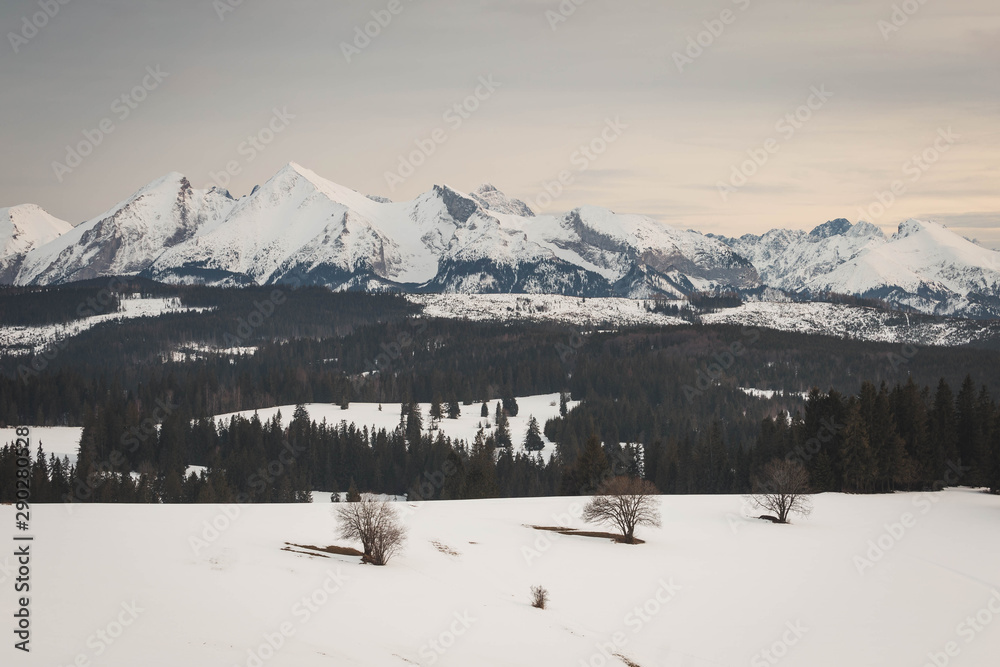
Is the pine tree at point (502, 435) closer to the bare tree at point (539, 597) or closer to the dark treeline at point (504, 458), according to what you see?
the dark treeline at point (504, 458)

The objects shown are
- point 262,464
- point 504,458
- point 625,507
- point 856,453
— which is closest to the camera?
point 625,507

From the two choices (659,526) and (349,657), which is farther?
(659,526)

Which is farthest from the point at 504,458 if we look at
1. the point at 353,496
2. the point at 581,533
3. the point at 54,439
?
the point at 54,439

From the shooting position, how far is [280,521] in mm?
63719

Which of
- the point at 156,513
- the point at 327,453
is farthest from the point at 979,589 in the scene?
the point at 327,453

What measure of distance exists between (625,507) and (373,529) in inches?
958

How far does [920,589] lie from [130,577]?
49.9 meters

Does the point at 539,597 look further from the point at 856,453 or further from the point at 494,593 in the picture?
the point at 856,453

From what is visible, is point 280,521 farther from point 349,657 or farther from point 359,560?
point 349,657

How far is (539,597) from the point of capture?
48.8 m

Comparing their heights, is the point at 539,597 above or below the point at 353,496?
below
